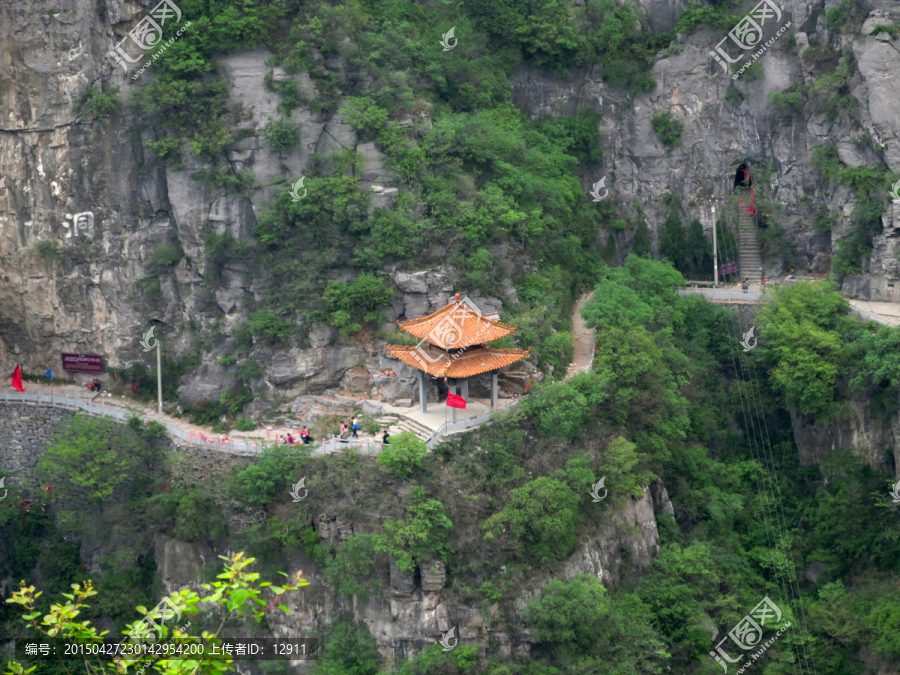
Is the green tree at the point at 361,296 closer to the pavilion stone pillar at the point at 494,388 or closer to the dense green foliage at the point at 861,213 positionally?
the pavilion stone pillar at the point at 494,388

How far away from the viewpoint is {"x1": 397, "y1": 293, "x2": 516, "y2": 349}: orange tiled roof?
37.8m

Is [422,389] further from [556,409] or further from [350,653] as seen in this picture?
[350,653]

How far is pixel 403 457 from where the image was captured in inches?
1457

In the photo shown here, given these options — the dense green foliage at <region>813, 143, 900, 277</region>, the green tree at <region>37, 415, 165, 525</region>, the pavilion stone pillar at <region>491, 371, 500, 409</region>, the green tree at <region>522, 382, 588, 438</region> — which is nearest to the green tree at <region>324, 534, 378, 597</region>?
the pavilion stone pillar at <region>491, 371, 500, 409</region>

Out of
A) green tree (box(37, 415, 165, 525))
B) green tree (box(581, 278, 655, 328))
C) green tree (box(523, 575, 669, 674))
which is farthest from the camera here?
green tree (box(581, 278, 655, 328))

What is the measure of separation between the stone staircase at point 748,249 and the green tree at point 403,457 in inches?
770

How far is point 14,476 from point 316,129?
16.7 metres

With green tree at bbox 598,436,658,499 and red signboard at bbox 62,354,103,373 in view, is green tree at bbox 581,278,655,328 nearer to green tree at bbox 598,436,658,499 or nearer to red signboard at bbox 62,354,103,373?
green tree at bbox 598,436,658,499

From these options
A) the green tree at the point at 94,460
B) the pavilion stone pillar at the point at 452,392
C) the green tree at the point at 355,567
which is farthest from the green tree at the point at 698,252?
the green tree at the point at 94,460

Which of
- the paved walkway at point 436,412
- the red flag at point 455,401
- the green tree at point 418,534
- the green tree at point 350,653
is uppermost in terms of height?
the red flag at point 455,401

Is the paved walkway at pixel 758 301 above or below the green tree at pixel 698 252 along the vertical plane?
below

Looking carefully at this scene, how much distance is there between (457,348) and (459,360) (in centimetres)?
54

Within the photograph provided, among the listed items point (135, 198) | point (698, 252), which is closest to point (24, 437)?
point (135, 198)

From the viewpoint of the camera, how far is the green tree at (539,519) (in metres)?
36.7
